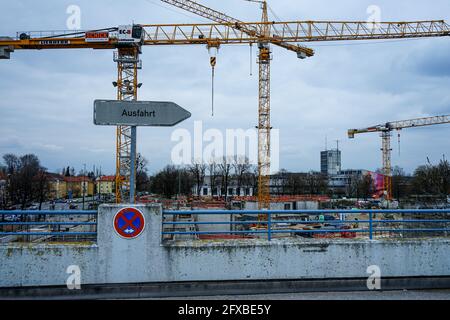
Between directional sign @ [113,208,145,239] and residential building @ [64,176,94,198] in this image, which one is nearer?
directional sign @ [113,208,145,239]

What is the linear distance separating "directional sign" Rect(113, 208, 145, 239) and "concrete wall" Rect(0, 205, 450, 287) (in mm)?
86

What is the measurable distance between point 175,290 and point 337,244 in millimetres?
2986

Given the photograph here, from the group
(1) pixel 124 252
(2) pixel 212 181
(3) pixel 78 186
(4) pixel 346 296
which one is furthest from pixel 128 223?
(3) pixel 78 186

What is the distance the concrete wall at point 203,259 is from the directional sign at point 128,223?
9 centimetres

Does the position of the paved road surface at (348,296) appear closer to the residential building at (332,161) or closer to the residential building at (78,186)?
the residential building at (78,186)

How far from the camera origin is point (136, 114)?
605cm

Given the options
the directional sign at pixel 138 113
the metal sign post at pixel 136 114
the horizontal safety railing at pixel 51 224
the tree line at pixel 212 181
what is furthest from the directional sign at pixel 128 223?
the tree line at pixel 212 181

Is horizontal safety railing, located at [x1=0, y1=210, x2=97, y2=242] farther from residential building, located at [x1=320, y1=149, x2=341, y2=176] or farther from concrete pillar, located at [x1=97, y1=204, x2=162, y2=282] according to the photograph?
residential building, located at [x1=320, y1=149, x2=341, y2=176]

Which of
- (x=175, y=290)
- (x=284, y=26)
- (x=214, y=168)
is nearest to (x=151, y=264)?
(x=175, y=290)

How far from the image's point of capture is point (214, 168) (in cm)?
8212

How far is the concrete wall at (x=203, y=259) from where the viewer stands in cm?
573

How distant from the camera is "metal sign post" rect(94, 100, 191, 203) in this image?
5980 mm

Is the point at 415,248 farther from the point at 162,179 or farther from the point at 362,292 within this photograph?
the point at 162,179

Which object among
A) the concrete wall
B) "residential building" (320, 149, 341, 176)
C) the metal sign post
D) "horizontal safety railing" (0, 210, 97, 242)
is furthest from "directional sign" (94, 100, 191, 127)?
"residential building" (320, 149, 341, 176)
